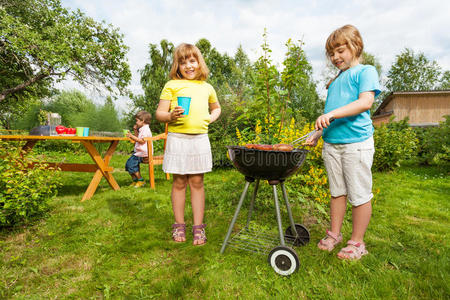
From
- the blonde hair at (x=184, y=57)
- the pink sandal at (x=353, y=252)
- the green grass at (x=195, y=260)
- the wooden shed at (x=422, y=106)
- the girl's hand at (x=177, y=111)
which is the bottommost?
the green grass at (x=195, y=260)

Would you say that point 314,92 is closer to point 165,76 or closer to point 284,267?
point 165,76

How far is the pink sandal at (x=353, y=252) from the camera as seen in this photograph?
1.93m

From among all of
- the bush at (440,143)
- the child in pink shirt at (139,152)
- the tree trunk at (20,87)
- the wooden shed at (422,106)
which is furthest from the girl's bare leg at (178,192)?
the wooden shed at (422,106)

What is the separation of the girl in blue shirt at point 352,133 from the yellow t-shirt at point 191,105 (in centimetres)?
109

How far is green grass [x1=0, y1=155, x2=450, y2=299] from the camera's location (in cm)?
159

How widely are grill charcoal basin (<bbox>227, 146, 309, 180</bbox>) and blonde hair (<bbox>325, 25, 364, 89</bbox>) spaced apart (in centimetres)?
91

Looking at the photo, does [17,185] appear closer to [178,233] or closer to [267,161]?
[178,233]

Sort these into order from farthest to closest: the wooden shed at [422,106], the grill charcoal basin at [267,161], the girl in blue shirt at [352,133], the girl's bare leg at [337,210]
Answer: the wooden shed at [422,106] < the girl's bare leg at [337,210] < the girl in blue shirt at [352,133] < the grill charcoal basin at [267,161]

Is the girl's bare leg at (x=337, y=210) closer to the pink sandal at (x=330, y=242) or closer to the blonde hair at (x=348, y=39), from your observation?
the pink sandal at (x=330, y=242)

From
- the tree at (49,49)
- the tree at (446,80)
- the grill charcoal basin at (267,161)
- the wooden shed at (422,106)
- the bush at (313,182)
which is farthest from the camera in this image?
the tree at (446,80)

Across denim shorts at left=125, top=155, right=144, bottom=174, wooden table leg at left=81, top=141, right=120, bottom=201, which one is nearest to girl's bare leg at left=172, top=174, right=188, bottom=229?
wooden table leg at left=81, top=141, right=120, bottom=201

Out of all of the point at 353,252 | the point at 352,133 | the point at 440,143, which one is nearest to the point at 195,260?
the point at 353,252

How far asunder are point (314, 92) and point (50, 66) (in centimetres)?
2000

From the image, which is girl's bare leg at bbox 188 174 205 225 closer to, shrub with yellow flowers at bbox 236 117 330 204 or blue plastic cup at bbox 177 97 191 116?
blue plastic cup at bbox 177 97 191 116
